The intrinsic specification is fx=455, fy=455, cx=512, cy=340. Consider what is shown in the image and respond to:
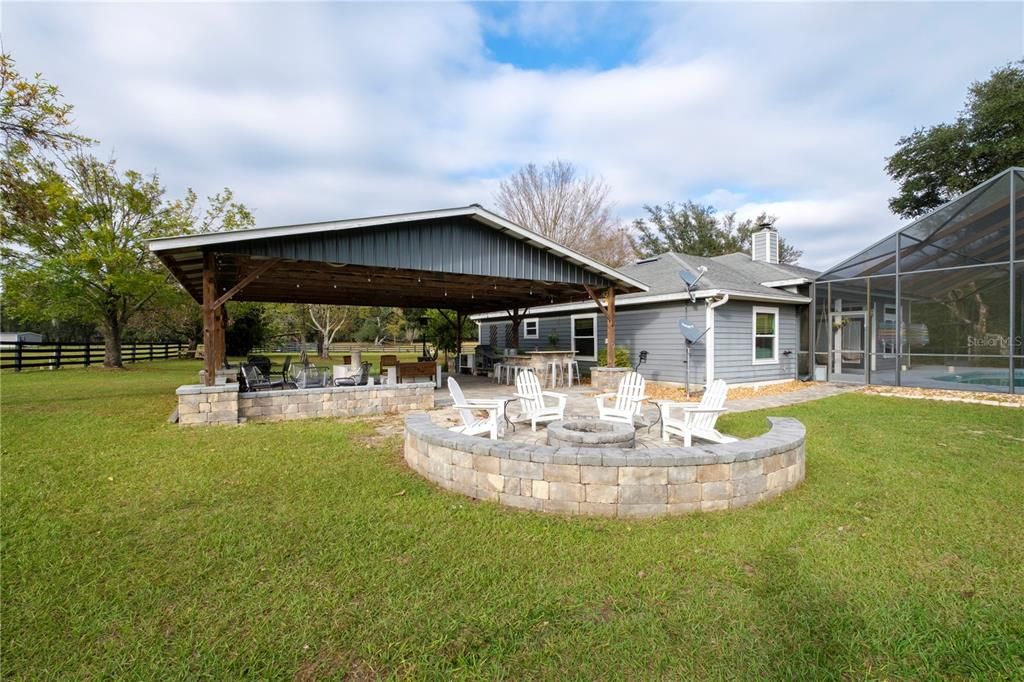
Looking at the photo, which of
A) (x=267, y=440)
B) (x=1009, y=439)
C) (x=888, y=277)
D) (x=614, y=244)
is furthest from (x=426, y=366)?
(x=614, y=244)

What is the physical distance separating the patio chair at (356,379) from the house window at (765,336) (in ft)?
33.0

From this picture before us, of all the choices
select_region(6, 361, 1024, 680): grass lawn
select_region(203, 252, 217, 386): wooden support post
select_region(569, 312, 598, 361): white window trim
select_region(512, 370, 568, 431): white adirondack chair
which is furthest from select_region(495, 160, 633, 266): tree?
select_region(6, 361, 1024, 680): grass lawn

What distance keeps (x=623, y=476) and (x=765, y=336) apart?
10840mm

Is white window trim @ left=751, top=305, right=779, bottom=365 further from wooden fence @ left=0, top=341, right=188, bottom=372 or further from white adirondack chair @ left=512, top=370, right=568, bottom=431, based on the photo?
wooden fence @ left=0, top=341, right=188, bottom=372

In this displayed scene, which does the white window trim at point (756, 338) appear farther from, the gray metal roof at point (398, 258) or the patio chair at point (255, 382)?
the patio chair at point (255, 382)

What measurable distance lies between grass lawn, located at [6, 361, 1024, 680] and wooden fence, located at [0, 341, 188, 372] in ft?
61.1

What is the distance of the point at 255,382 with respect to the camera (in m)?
8.72

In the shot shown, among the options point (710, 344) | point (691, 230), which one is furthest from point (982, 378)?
point (691, 230)

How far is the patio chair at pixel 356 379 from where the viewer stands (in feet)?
30.8

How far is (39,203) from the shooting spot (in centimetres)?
702

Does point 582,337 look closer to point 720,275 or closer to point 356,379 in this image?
point 720,275

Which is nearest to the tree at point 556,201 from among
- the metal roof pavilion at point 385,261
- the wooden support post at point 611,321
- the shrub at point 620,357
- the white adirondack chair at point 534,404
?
the shrub at point 620,357

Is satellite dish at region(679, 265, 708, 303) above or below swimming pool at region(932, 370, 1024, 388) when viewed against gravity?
above
